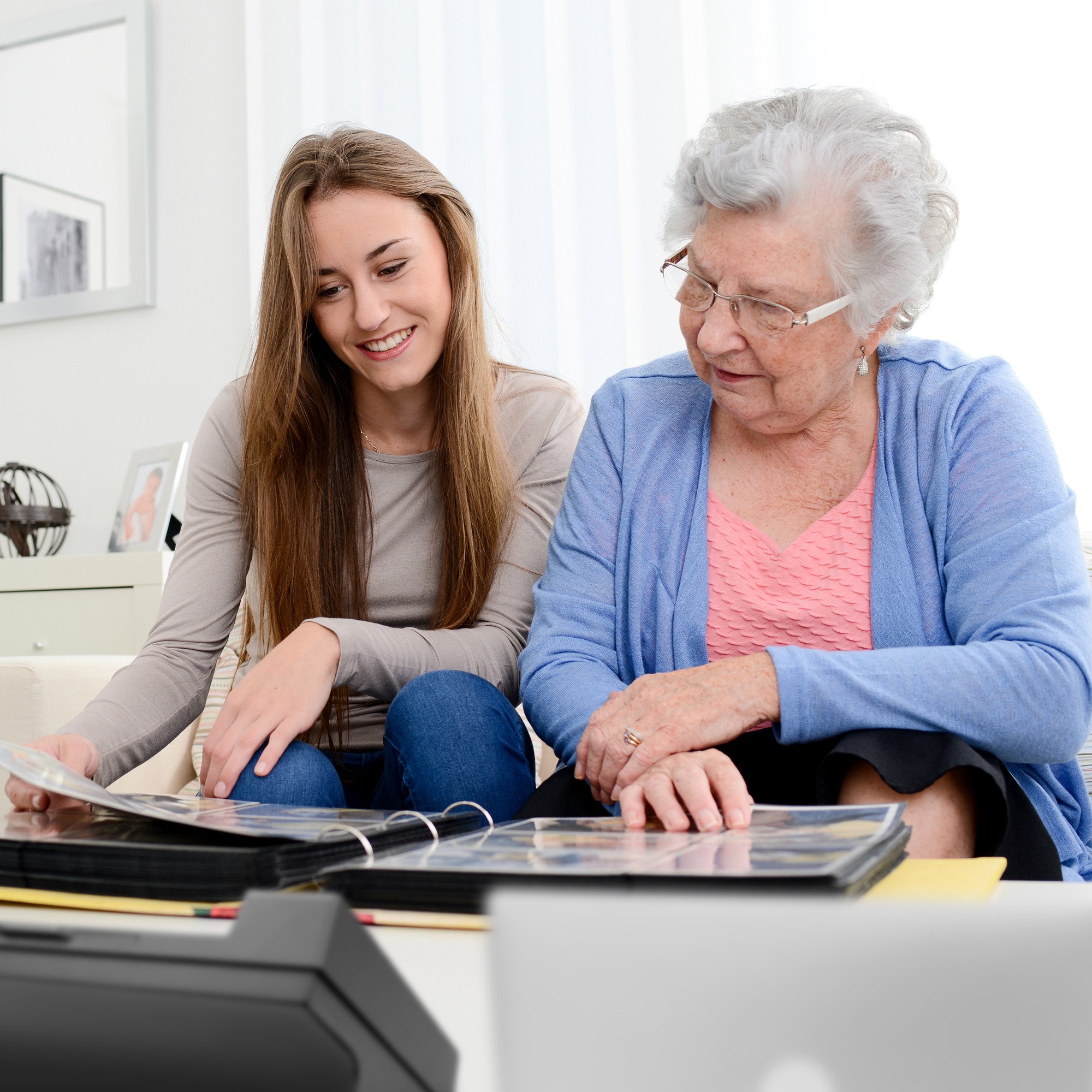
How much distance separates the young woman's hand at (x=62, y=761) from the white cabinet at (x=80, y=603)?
143 cm

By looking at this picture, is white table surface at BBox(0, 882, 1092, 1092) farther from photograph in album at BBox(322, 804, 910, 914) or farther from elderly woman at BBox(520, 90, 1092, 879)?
elderly woman at BBox(520, 90, 1092, 879)

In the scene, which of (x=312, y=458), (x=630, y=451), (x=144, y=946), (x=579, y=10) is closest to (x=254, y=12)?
(x=579, y=10)

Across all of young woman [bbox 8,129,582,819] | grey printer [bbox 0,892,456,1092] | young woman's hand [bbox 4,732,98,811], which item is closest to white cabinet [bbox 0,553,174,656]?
young woman [bbox 8,129,582,819]

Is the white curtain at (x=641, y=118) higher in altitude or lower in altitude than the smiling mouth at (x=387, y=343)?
higher

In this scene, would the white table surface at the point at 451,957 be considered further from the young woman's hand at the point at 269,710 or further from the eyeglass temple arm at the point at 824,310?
the eyeglass temple arm at the point at 824,310

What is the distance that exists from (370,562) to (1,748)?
686mm

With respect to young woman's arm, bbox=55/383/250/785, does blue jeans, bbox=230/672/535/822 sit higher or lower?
lower

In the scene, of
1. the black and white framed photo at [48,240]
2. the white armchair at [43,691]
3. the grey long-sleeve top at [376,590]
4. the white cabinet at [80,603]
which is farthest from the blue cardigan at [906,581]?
the black and white framed photo at [48,240]

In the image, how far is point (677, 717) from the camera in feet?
3.19

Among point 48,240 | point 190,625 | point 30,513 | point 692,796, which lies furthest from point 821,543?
point 48,240

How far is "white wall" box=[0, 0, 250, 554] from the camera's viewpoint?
3.10m

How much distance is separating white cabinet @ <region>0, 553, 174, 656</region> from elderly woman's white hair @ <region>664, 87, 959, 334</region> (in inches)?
68.4

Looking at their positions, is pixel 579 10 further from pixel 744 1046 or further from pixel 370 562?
pixel 744 1046

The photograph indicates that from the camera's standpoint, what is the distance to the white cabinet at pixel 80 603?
254 cm
